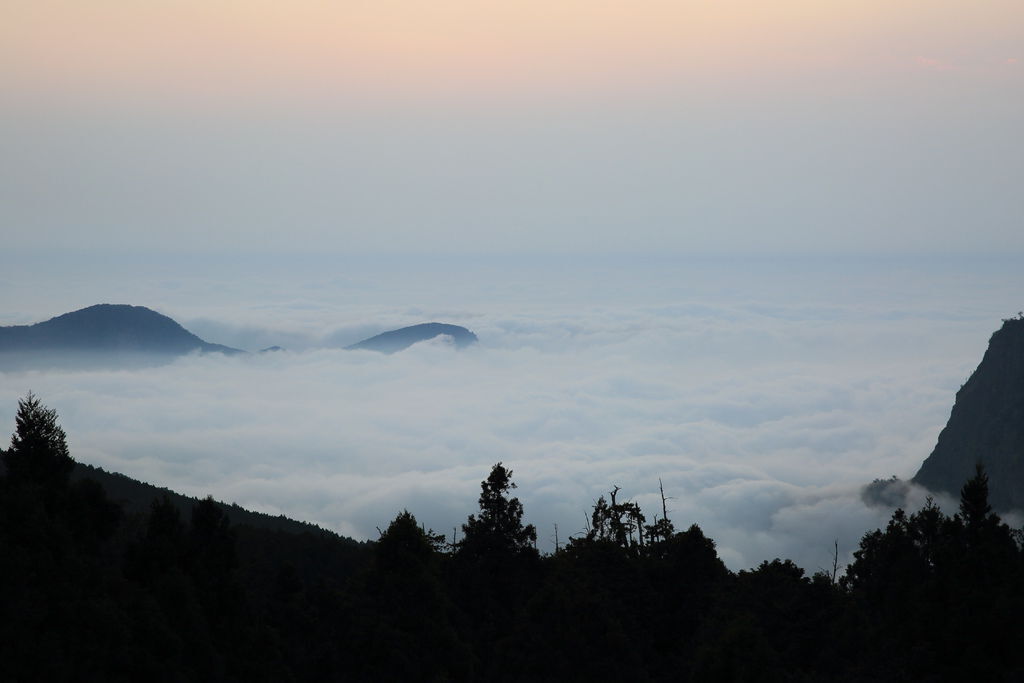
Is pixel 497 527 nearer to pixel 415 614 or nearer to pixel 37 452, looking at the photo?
pixel 415 614

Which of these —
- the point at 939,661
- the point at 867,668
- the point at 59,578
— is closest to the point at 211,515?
the point at 59,578

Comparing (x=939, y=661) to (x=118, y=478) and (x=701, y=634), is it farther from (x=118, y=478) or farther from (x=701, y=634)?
(x=118, y=478)

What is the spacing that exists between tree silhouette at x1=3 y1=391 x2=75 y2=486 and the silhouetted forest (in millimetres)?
66

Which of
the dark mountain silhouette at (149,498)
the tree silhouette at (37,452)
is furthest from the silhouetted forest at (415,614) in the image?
the dark mountain silhouette at (149,498)

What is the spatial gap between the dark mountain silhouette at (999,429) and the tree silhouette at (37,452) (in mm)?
171449

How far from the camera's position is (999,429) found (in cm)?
18838

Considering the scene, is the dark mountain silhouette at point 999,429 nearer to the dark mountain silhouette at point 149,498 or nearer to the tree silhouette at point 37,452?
the dark mountain silhouette at point 149,498

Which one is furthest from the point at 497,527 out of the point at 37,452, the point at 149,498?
the point at 149,498

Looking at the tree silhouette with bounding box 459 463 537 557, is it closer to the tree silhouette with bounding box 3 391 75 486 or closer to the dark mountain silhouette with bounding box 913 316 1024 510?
the tree silhouette with bounding box 3 391 75 486

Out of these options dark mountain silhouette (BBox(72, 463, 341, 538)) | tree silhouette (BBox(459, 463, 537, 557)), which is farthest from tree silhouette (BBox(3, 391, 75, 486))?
dark mountain silhouette (BBox(72, 463, 341, 538))

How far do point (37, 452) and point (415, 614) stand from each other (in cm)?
1408

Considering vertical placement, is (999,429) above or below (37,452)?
above

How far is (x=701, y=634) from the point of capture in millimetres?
40312

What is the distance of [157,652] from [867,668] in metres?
22.6
